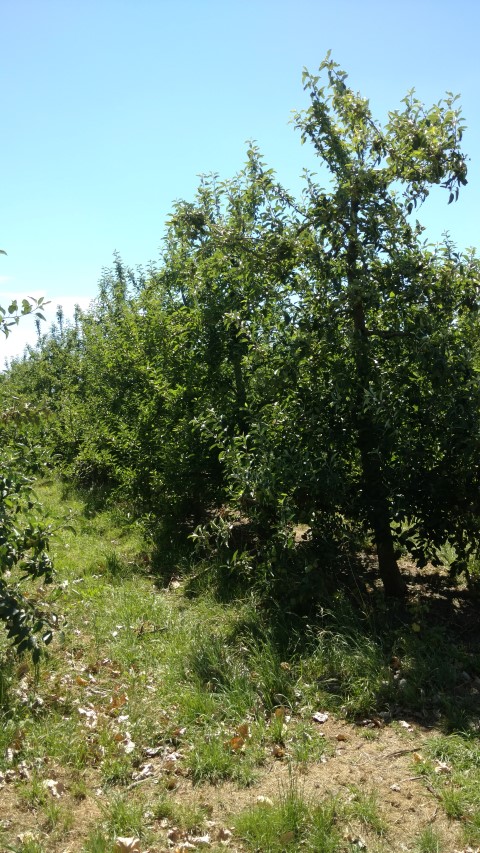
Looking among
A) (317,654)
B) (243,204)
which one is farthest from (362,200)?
(317,654)

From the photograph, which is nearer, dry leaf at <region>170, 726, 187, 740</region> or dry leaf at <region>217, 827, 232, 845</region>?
dry leaf at <region>217, 827, 232, 845</region>

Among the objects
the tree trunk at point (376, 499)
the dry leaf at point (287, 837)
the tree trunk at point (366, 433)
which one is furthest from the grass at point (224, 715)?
the tree trunk at point (366, 433)

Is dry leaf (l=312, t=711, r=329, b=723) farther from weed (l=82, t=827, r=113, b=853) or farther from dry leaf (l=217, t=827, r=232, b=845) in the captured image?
weed (l=82, t=827, r=113, b=853)

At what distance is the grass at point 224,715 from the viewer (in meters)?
3.49

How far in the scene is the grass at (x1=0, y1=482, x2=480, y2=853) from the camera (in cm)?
349

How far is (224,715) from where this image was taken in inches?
180

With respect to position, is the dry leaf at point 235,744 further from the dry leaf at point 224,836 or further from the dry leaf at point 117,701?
the dry leaf at point 117,701

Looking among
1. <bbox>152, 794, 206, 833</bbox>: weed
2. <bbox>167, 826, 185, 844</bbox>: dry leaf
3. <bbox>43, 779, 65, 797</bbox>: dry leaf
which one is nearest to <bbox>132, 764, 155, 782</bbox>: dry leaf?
<bbox>152, 794, 206, 833</bbox>: weed

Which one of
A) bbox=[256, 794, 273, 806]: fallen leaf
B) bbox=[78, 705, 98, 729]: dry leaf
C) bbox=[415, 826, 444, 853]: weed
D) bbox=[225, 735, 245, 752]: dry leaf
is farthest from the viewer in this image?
bbox=[78, 705, 98, 729]: dry leaf

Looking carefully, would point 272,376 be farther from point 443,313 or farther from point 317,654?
point 317,654

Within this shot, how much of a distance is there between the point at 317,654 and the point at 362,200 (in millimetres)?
3443

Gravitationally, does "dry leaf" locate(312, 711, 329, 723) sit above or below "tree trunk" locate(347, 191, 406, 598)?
below

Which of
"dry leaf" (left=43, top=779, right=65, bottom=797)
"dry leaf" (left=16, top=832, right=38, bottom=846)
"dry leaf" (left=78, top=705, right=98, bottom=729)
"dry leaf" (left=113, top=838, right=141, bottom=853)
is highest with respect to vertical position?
"dry leaf" (left=78, top=705, right=98, bottom=729)

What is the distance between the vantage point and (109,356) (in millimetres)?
10289
